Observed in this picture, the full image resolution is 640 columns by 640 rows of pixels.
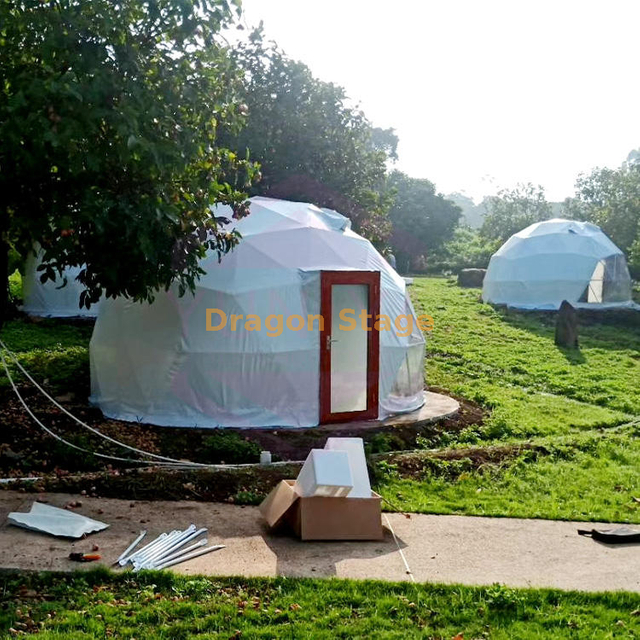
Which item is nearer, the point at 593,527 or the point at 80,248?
the point at 593,527

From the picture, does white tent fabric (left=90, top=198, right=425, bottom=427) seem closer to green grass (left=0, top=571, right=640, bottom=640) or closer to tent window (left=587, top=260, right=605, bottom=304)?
green grass (left=0, top=571, right=640, bottom=640)

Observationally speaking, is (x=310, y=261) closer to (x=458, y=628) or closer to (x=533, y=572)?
(x=533, y=572)

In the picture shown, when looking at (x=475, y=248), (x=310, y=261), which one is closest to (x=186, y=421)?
(x=310, y=261)

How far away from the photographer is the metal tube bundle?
5371mm

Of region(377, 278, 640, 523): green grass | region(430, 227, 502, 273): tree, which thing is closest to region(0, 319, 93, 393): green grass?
region(377, 278, 640, 523): green grass

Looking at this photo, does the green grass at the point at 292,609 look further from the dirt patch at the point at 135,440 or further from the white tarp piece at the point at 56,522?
the dirt patch at the point at 135,440

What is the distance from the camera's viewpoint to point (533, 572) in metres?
5.51

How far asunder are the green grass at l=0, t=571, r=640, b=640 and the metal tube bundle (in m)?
0.24

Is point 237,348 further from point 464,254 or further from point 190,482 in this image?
point 464,254

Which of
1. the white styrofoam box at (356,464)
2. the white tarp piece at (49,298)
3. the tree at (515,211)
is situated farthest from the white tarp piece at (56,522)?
the tree at (515,211)

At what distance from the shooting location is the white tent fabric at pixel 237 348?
10.2 m

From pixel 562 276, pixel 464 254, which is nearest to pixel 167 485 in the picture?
pixel 562 276

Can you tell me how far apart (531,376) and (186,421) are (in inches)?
301

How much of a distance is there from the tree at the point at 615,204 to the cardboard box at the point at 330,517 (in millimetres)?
24144
